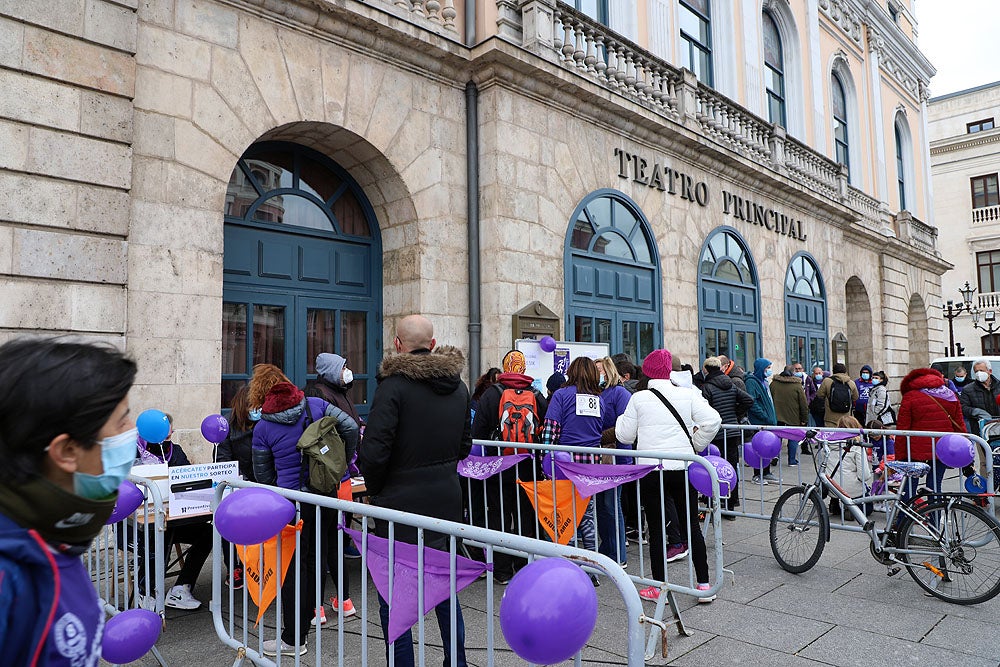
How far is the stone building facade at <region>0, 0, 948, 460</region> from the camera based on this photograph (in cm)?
610

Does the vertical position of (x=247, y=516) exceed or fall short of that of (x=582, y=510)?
it exceeds it

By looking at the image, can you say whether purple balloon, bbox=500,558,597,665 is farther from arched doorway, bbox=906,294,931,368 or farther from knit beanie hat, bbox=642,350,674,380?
arched doorway, bbox=906,294,931,368

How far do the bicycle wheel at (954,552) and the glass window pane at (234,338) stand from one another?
672 cm

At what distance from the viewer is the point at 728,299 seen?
1436 cm

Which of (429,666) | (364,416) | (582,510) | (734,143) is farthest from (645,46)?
(429,666)

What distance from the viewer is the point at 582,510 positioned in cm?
523

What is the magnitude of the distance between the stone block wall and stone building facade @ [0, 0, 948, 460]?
17 millimetres

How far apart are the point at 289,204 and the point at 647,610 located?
6324 millimetres

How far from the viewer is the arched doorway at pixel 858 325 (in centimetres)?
2078

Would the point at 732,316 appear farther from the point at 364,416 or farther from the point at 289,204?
the point at 289,204

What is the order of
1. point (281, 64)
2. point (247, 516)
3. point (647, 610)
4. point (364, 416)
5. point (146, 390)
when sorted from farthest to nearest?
point (364, 416) < point (281, 64) < point (146, 390) < point (647, 610) < point (247, 516)

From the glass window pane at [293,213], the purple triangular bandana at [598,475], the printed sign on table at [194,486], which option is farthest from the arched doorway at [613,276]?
the printed sign on table at [194,486]

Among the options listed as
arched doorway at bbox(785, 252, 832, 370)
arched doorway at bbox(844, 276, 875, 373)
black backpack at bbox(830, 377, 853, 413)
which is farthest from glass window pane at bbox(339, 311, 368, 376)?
arched doorway at bbox(844, 276, 875, 373)

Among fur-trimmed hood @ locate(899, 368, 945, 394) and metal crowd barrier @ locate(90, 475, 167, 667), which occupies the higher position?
fur-trimmed hood @ locate(899, 368, 945, 394)
